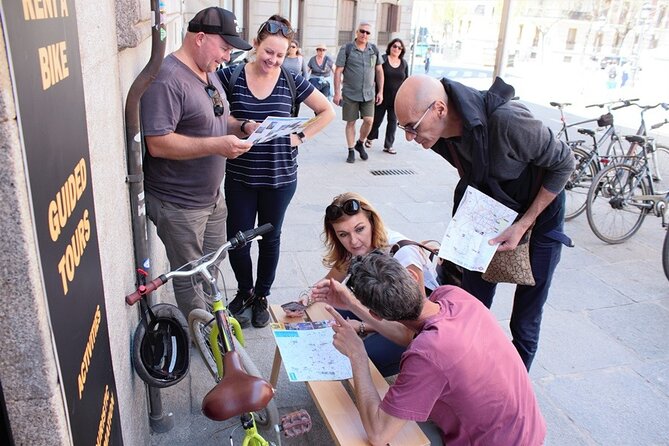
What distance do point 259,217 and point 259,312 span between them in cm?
67

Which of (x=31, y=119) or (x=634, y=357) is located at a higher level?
(x=31, y=119)

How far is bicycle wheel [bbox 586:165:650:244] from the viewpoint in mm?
5617

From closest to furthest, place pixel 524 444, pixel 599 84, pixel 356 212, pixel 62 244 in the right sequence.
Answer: pixel 62 244, pixel 524 444, pixel 356 212, pixel 599 84

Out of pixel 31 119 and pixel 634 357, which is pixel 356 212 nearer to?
pixel 31 119

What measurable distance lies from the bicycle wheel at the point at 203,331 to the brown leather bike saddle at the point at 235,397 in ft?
2.60

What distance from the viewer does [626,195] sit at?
564 cm

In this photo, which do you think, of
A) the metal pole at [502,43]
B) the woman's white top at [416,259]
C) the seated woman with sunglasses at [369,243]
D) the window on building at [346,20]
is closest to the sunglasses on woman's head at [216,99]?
the seated woman with sunglasses at [369,243]

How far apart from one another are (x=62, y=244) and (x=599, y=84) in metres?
27.7

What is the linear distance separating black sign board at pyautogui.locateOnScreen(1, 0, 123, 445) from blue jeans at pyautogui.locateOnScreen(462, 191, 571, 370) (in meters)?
2.03

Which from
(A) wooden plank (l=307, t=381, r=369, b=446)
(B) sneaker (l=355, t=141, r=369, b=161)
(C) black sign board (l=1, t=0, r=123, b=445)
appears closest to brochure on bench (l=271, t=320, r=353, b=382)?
(A) wooden plank (l=307, t=381, r=369, b=446)

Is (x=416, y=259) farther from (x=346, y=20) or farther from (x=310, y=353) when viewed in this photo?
(x=346, y=20)

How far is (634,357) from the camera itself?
370 centimetres

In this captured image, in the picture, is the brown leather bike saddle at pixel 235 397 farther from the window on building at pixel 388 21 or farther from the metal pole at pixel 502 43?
the window on building at pixel 388 21

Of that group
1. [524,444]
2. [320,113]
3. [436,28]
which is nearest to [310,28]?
[320,113]
